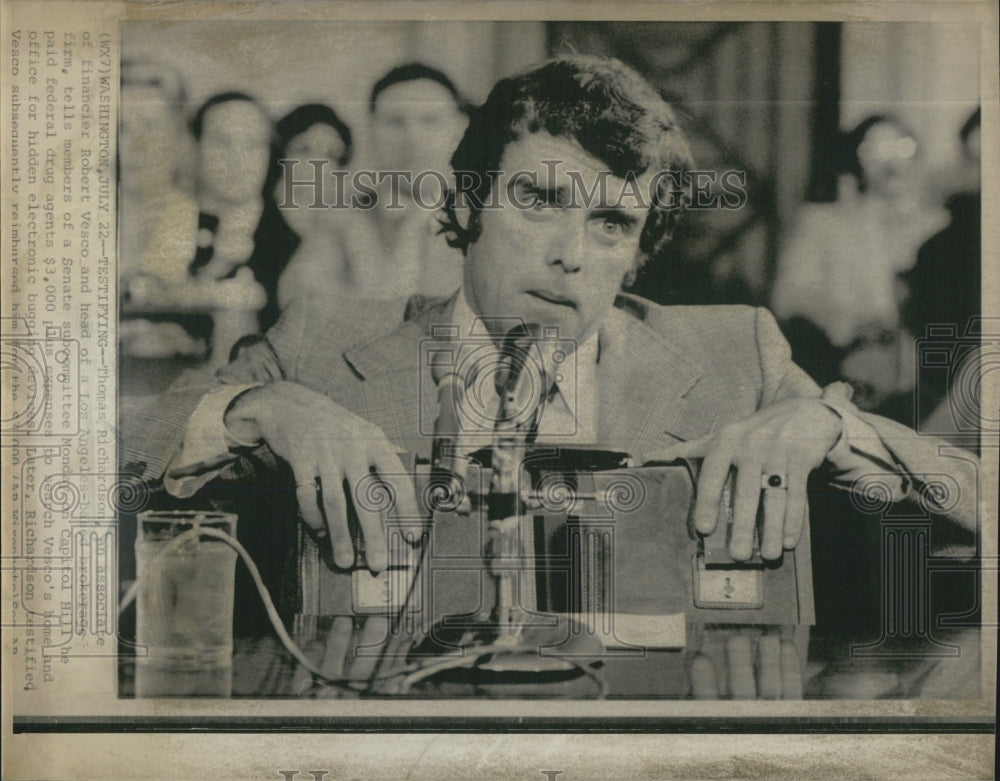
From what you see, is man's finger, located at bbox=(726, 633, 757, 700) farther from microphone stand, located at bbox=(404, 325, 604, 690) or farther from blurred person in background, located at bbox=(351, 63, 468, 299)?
blurred person in background, located at bbox=(351, 63, 468, 299)

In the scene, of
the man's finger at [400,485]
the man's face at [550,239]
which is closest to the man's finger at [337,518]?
the man's finger at [400,485]

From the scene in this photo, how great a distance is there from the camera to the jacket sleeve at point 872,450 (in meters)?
2.61

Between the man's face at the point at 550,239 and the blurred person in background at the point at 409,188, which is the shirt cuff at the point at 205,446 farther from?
the man's face at the point at 550,239

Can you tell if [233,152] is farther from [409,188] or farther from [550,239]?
[550,239]

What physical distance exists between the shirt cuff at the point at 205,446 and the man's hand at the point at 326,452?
0.08 feet

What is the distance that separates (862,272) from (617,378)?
2.68ft

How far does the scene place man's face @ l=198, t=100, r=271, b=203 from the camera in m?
2.60

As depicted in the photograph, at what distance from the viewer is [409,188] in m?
2.61

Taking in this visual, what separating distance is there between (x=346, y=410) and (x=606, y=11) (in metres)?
1.46

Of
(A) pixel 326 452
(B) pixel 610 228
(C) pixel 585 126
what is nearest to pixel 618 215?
(B) pixel 610 228

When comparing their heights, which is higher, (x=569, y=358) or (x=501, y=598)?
(x=569, y=358)

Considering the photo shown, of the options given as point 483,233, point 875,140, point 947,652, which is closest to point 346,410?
point 483,233

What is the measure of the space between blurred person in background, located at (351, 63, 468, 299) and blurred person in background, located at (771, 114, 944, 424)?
1.05m

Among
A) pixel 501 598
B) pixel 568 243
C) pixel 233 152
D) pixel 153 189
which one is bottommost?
pixel 501 598
